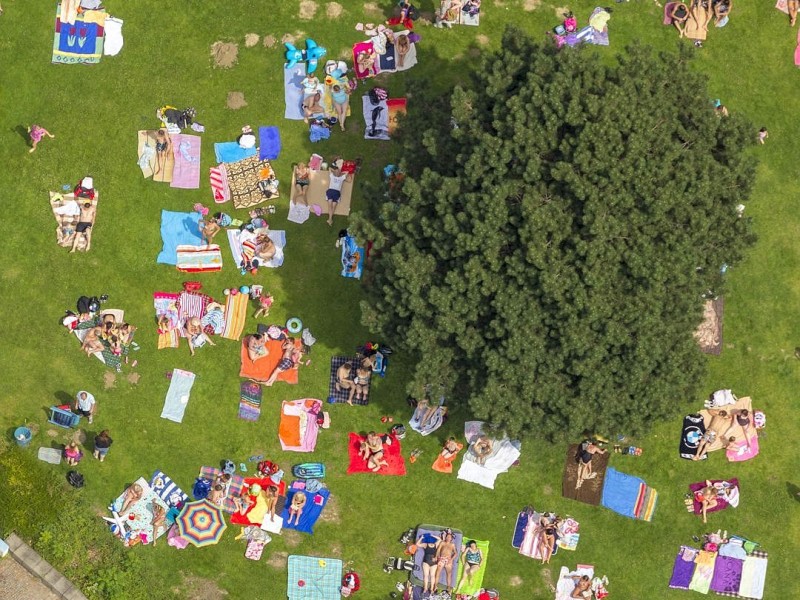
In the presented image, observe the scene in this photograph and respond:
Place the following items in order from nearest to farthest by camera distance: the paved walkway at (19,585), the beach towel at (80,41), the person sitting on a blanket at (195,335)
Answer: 1. the paved walkway at (19,585)
2. the person sitting on a blanket at (195,335)
3. the beach towel at (80,41)

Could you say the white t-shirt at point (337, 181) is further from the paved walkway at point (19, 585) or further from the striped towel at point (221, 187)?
the paved walkway at point (19, 585)

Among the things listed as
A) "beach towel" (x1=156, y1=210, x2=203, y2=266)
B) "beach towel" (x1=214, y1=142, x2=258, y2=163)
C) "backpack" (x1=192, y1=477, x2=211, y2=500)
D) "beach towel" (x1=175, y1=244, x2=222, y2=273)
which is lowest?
"backpack" (x1=192, y1=477, x2=211, y2=500)

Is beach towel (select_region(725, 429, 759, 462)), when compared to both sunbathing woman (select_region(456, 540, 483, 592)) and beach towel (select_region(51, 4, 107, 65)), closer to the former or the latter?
sunbathing woman (select_region(456, 540, 483, 592))

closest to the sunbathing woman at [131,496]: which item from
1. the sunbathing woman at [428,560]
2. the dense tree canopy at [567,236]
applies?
the sunbathing woman at [428,560]

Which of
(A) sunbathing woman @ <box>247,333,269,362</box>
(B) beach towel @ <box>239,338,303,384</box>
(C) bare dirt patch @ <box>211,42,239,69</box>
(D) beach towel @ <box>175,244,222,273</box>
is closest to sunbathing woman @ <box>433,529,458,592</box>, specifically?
(B) beach towel @ <box>239,338,303,384</box>

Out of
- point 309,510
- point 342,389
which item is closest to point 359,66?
point 342,389

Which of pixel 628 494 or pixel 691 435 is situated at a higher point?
pixel 691 435

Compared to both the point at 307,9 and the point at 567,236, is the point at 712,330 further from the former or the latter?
the point at 307,9
